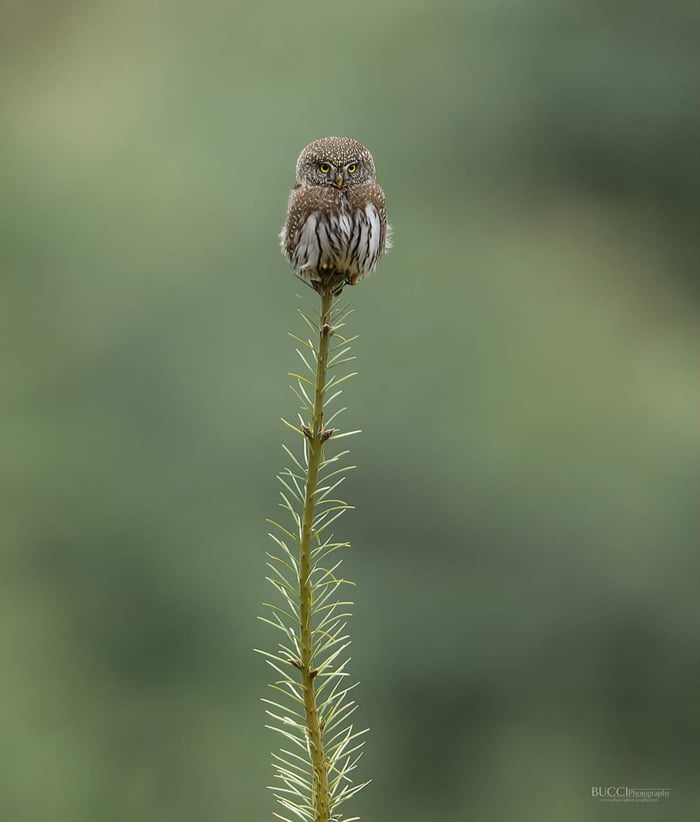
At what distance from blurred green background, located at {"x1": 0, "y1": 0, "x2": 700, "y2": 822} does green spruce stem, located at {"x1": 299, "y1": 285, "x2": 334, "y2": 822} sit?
4503mm

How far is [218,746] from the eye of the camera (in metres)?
5.91

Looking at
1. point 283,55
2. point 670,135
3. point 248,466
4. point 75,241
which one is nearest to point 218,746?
point 248,466

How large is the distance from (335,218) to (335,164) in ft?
A: 0.38

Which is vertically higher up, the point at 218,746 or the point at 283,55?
the point at 283,55

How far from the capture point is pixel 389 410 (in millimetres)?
6355

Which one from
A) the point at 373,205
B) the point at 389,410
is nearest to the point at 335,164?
the point at 373,205

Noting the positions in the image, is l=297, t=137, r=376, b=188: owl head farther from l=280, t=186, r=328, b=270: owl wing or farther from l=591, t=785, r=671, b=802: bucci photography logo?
l=591, t=785, r=671, b=802: bucci photography logo

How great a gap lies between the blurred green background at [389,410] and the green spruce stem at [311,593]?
177 inches

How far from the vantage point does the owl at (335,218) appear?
1736 mm

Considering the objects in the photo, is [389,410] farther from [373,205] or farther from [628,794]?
[373,205]

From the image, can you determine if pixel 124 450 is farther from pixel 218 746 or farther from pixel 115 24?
pixel 115 24

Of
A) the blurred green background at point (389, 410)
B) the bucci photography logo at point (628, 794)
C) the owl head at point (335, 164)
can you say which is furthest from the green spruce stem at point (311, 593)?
the blurred green background at point (389, 410)

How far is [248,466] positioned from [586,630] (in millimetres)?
2385

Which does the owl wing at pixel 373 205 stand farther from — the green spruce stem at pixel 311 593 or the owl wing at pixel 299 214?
the green spruce stem at pixel 311 593
